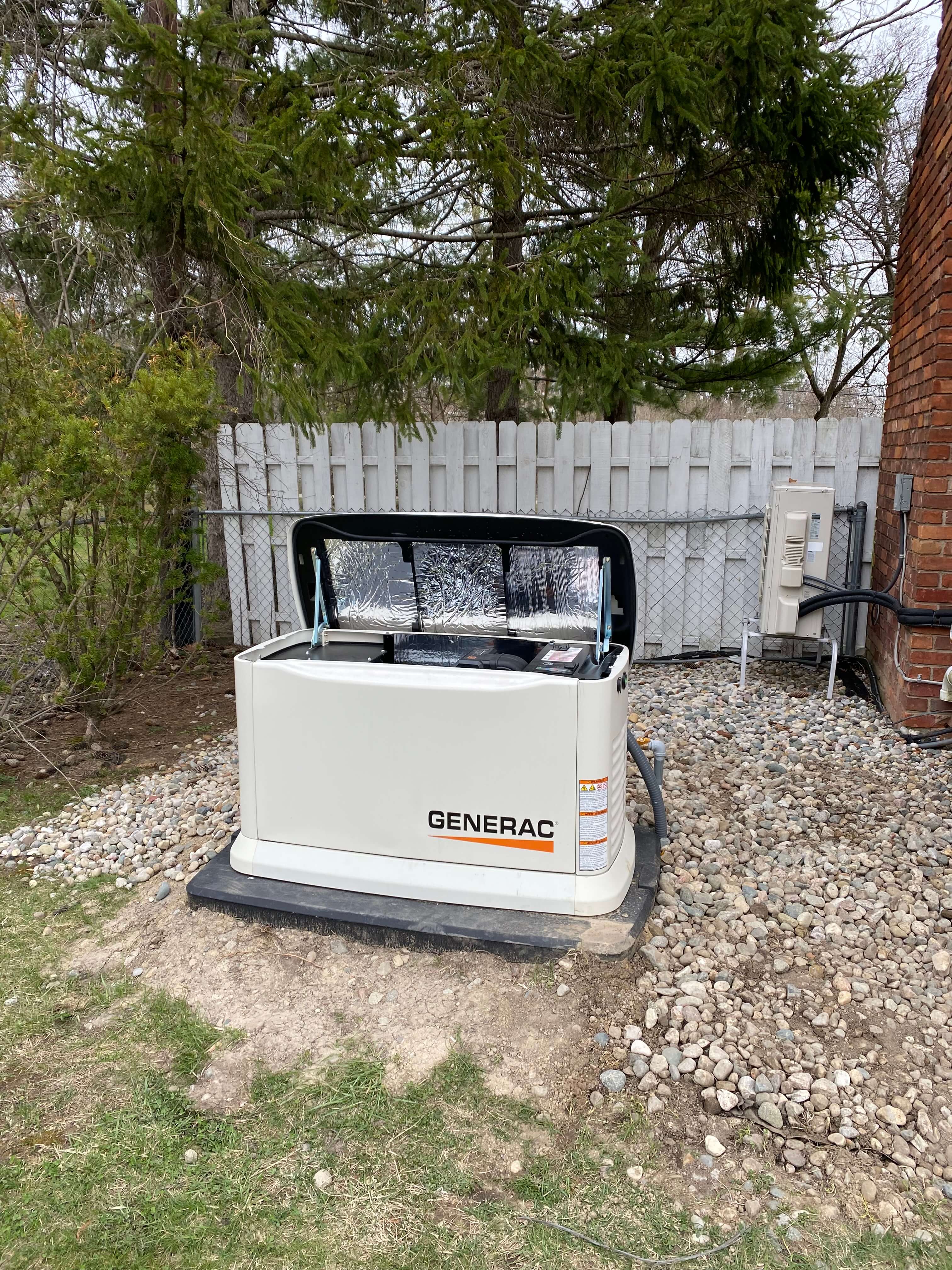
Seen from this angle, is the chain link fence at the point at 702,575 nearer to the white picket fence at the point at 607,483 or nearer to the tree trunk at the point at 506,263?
the white picket fence at the point at 607,483

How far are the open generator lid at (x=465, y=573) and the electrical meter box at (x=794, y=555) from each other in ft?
9.47

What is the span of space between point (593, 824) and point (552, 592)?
3.07 feet

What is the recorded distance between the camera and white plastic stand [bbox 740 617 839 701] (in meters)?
5.68

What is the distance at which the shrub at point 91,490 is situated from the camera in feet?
14.2

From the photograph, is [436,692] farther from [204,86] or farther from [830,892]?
[204,86]

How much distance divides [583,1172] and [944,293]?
4.52m

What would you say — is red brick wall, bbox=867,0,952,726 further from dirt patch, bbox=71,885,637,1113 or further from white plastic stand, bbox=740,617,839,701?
dirt patch, bbox=71,885,637,1113

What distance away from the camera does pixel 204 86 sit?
177 inches

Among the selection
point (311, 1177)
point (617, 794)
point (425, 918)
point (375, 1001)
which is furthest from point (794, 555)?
point (311, 1177)

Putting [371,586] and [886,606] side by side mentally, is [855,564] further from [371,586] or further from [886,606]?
[371,586]

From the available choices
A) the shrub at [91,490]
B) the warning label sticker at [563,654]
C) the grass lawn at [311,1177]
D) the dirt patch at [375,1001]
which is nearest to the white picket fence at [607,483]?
the shrub at [91,490]

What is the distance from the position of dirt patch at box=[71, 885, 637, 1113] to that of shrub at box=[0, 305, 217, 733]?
235 cm

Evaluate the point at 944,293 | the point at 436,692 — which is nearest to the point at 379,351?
the point at 944,293

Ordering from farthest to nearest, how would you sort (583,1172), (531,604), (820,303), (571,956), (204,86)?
(820,303), (204,86), (531,604), (571,956), (583,1172)
